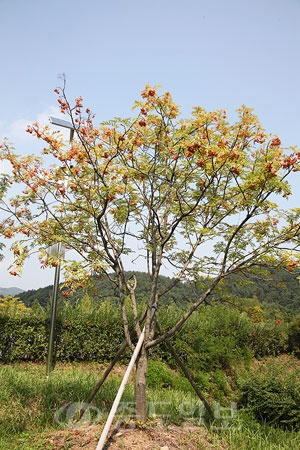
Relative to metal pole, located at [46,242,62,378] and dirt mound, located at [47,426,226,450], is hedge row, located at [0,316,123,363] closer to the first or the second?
metal pole, located at [46,242,62,378]

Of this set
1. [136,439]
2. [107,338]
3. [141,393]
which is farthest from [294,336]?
[136,439]

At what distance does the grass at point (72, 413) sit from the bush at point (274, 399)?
0.44 metres

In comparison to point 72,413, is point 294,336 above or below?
above

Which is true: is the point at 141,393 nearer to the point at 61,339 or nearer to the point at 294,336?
the point at 61,339

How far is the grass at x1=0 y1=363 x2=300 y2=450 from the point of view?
12.9 feet

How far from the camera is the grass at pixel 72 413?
3.94 meters

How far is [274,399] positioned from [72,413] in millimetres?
3329

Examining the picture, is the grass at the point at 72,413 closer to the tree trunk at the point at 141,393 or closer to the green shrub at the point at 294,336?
the tree trunk at the point at 141,393

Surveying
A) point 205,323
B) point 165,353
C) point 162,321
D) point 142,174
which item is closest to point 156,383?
point 165,353

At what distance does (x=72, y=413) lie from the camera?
434 cm

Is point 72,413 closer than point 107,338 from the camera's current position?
Yes

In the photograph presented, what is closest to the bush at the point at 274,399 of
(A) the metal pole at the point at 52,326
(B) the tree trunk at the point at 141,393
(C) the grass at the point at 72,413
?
(C) the grass at the point at 72,413

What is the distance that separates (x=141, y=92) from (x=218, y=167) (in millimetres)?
1266

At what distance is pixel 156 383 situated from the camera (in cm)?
723
